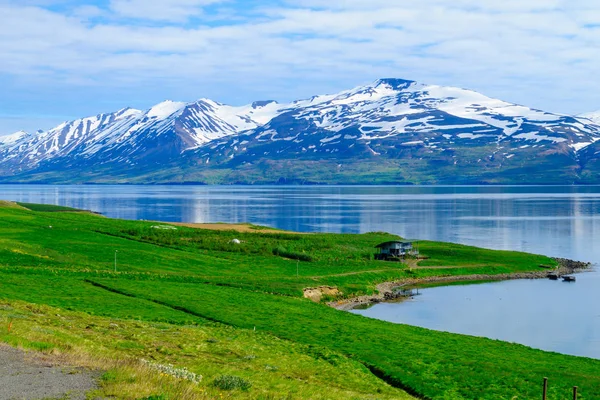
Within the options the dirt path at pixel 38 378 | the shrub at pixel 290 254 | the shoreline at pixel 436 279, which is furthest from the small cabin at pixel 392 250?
the dirt path at pixel 38 378

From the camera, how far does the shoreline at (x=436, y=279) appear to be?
8138cm

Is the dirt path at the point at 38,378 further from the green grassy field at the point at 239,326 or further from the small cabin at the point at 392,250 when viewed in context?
the small cabin at the point at 392,250

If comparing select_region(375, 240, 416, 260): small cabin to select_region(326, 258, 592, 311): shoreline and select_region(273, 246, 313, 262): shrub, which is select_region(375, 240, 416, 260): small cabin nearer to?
select_region(326, 258, 592, 311): shoreline

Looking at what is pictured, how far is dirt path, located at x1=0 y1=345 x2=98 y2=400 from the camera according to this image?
63.0 ft

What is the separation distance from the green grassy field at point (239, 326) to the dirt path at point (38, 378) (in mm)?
807

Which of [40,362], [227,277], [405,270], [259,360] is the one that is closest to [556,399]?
[259,360]

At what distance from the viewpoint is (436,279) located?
102 m

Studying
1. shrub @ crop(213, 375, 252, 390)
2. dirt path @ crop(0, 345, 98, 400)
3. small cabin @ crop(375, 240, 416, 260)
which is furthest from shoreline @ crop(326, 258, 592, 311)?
dirt path @ crop(0, 345, 98, 400)

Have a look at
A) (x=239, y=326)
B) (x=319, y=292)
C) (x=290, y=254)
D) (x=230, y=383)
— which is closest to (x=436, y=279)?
(x=290, y=254)

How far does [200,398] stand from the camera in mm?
19406

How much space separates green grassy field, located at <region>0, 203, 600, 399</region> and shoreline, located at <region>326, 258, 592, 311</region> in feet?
5.87

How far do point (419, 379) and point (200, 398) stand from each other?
21727 mm

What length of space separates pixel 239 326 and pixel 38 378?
31.1 meters

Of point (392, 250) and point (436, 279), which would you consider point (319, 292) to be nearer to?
point (436, 279)
